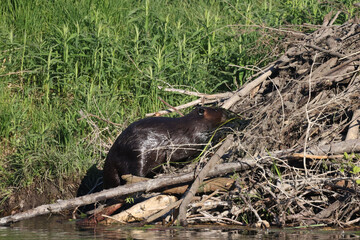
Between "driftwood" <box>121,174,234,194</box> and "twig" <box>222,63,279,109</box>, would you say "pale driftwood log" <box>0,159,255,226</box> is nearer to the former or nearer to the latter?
"driftwood" <box>121,174,234,194</box>

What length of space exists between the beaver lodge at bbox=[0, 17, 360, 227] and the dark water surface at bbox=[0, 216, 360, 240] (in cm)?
11

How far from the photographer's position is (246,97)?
18.4 feet

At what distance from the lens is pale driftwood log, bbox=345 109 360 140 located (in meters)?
4.37

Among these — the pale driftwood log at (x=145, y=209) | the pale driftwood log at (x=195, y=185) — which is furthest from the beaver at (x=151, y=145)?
the pale driftwood log at (x=195, y=185)

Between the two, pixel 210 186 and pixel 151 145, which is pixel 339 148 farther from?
pixel 151 145

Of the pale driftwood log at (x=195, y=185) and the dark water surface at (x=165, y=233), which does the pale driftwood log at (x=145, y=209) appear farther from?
the pale driftwood log at (x=195, y=185)

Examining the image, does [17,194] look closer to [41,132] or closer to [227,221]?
[41,132]

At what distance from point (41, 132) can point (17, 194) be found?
2.30 ft

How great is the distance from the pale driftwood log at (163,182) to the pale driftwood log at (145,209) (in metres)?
0.32

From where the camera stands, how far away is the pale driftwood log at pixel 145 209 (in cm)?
456

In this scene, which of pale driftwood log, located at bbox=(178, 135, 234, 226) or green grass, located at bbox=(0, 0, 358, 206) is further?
green grass, located at bbox=(0, 0, 358, 206)

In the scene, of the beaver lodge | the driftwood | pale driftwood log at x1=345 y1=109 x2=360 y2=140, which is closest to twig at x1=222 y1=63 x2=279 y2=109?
the beaver lodge

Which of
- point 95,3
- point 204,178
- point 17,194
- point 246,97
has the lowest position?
point 17,194

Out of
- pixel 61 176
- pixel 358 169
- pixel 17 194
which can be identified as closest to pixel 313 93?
pixel 358 169
